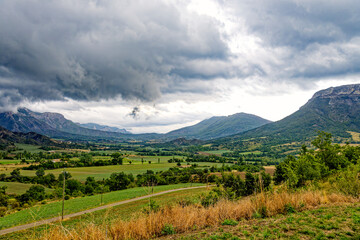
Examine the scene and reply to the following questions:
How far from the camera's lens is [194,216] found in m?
10.8

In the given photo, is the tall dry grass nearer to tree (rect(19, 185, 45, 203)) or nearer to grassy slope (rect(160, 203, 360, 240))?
grassy slope (rect(160, 203, 360, 240))

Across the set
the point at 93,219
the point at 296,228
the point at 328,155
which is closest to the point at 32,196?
the point at 93,219

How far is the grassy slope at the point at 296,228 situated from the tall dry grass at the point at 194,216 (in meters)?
0.73

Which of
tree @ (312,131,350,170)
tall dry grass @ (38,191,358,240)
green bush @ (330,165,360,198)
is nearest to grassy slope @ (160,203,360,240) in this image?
tall dry grass @ (38,191,358,240)

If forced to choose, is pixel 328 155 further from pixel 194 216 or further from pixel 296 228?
pixel 194 216

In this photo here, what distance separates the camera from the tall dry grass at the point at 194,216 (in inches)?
321

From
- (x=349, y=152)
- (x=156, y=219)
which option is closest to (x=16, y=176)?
(x=156, y=219)

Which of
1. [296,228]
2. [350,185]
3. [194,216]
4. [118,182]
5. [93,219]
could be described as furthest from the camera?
[118,182]

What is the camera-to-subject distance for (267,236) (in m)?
8.61

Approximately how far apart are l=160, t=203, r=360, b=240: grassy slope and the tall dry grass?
733 mm

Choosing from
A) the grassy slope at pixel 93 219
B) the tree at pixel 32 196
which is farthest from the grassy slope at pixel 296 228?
the tree at pixel 32 196

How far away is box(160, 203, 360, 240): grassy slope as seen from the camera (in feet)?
28.0

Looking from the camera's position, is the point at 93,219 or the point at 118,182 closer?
the point at 93,219

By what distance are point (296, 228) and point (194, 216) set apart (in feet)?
15.8
